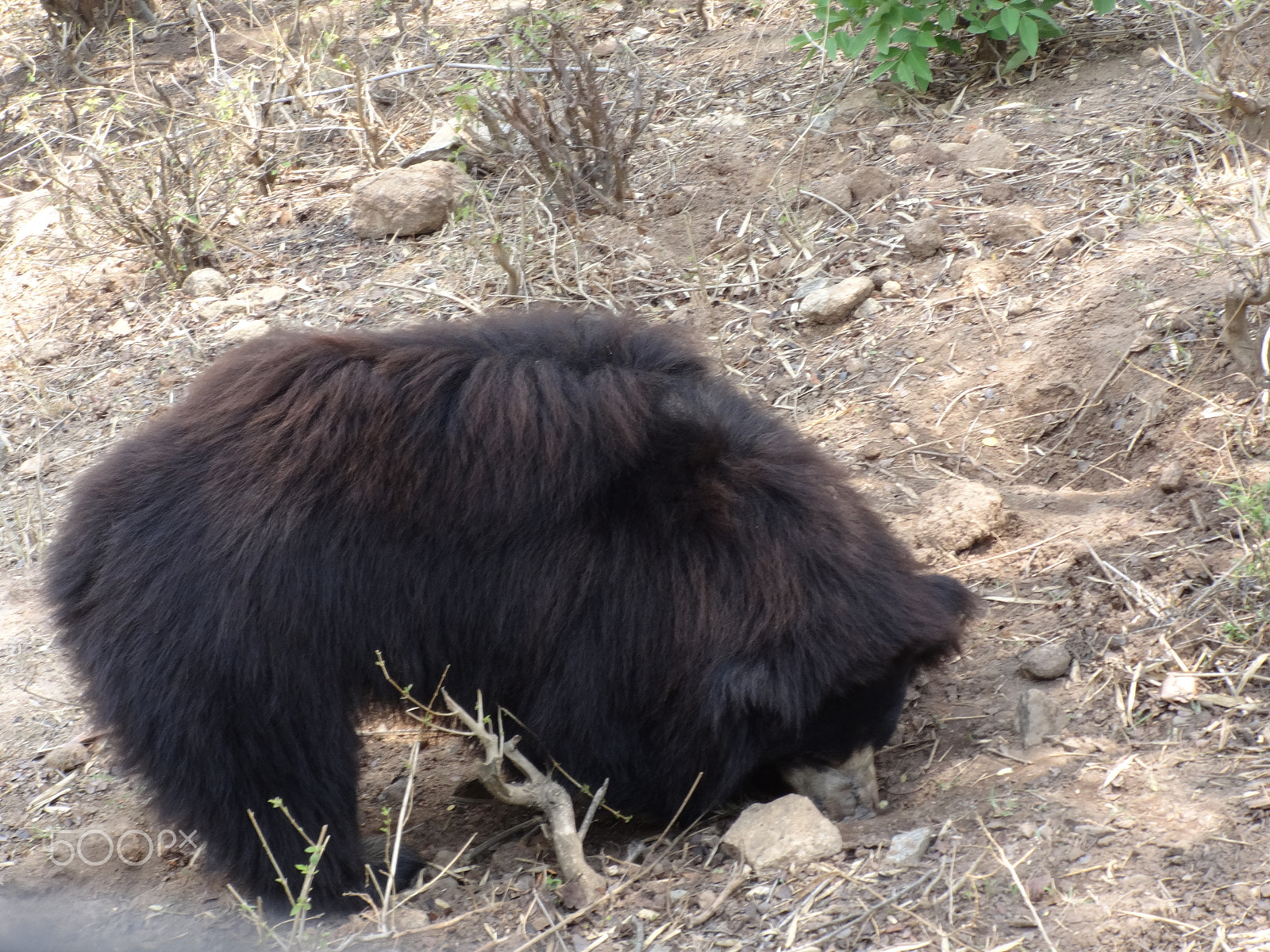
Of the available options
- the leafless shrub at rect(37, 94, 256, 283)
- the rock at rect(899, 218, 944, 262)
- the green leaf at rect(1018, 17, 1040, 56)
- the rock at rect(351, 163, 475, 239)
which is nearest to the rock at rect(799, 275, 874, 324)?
the rock at rect(899, 218, 944, 262)

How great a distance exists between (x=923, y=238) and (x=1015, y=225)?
1.27ft

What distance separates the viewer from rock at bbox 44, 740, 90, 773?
3998 mm

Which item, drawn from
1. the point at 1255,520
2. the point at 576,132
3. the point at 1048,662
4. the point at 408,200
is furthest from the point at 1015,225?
the point at 408,200

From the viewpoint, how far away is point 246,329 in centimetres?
567

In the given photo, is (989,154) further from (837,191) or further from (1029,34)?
(837,191)

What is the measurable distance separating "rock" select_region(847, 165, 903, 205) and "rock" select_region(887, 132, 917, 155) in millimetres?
198

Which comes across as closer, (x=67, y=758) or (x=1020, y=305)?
(x=67, y=758)

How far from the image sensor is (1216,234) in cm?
416

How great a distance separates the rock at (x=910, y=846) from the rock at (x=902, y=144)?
3.81 m

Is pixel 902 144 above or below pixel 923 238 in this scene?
above

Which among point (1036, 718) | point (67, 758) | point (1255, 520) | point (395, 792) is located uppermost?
point (1255, 520)

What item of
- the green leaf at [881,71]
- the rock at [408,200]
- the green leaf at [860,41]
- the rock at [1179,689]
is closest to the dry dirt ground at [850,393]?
the rock at [1179,689]
